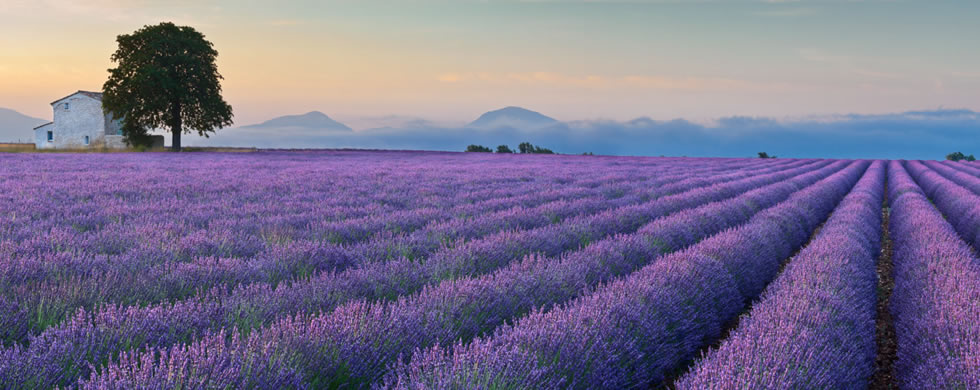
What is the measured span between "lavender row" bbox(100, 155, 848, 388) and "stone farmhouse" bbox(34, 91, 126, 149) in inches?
1709

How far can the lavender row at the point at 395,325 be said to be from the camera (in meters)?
2.03

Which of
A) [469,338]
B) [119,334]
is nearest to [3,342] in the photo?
[119,334]

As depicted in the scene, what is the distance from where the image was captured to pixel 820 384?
242cm

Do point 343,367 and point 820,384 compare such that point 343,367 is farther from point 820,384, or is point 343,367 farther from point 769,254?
point 769,254

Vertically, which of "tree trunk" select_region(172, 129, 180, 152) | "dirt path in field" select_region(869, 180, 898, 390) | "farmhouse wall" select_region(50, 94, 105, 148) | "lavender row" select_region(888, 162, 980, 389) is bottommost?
"dirt path in field" select_region(869, 180, 898, 390)

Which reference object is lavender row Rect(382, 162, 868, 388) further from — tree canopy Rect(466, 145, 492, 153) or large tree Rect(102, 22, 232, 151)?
tree canopy Rect(466, 145, 492, 153)

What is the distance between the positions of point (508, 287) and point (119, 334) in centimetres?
202

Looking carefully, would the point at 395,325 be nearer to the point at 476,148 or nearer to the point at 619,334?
the point at 619,334

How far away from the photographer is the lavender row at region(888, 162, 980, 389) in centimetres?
270

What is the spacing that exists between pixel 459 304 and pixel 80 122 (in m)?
46.4

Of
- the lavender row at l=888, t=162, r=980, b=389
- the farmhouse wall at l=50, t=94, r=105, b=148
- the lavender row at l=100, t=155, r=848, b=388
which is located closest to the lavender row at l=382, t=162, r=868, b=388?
the lavender row at l=100, t=155, r=848, b=388

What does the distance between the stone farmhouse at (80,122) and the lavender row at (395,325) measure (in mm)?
43398

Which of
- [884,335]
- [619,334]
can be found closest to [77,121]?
[619,334]

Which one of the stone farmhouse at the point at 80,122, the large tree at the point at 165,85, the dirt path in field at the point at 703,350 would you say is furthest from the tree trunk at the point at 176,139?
the dirt path in field at the point at 703,350
